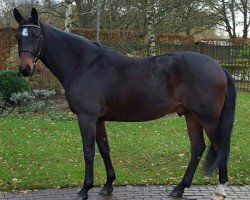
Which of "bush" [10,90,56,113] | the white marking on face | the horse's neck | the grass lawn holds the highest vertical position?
the white marking on face

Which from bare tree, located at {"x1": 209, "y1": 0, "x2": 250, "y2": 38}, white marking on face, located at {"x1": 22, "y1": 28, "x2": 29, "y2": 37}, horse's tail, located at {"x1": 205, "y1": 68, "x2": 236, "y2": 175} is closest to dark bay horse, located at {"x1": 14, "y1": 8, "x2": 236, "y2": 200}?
horse's tail, located at {"x1": 205, "y1": 68, "x2": 236, "y2": 175}

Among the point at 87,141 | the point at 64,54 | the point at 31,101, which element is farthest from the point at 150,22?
the point at 87,141

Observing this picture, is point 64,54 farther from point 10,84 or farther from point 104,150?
point 10,84

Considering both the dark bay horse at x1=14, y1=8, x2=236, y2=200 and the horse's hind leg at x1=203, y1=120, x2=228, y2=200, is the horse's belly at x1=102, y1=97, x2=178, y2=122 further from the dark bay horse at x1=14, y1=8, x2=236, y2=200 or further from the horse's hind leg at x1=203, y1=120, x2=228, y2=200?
the horse's hind leg at x1=203, y1=120, x2=228, y2=200

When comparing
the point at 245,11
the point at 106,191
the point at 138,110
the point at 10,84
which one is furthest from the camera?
the point at 245,11

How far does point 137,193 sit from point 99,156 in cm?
190

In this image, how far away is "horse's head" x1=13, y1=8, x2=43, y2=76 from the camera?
15.8 feet

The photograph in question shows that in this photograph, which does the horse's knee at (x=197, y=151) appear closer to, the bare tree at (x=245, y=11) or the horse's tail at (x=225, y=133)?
the horse's tail at (x=225, y=133)

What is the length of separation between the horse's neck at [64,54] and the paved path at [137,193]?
4.70 feet

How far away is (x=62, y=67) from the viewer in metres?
5.27

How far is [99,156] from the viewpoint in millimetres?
7344

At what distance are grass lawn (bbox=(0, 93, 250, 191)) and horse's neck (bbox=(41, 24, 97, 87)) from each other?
5.32 ft

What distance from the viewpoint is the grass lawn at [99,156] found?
611cm

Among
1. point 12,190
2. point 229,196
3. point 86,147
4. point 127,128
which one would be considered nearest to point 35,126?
point 127,128
